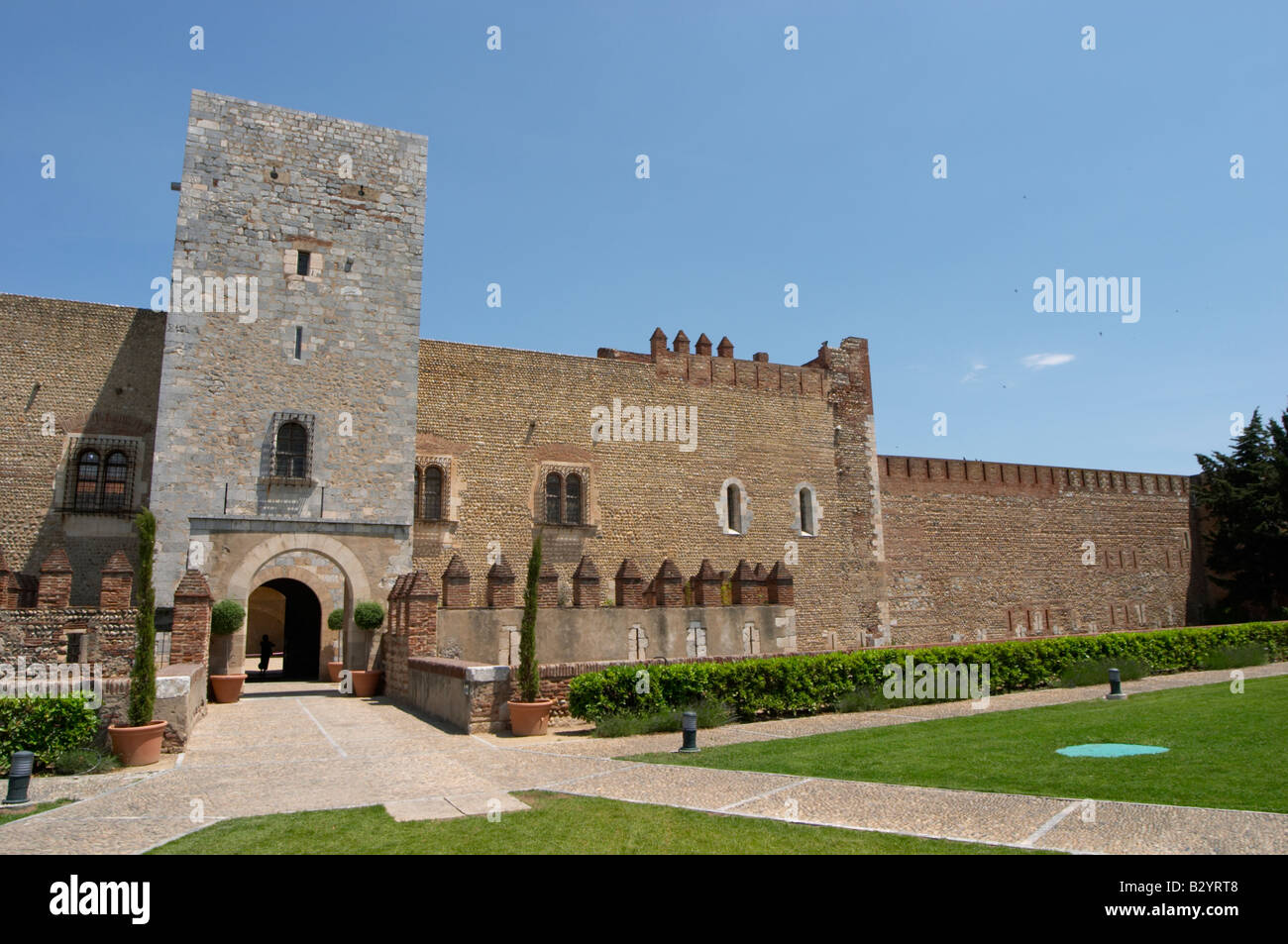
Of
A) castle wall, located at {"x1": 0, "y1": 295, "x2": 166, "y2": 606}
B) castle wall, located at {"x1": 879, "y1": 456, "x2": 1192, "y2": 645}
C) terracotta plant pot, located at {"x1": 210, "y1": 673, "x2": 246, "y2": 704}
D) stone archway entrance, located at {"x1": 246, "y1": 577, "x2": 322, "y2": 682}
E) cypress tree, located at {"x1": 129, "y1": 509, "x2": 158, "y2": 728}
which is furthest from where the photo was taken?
castle wall, located at {"x1": 879, "y1": 456, "x2": 1192, "y2": 645}

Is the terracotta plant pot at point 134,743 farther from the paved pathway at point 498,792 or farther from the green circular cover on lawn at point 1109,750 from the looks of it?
the green circular cover on lawn at point 1109,750

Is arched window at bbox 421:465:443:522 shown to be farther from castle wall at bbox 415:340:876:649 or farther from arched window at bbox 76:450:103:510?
arched window at bbox 76:450:103:510

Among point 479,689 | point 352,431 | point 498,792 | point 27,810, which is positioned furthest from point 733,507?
point 27,810

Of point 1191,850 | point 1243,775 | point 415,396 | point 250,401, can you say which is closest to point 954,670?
point 1243,775

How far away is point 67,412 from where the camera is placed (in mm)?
18391

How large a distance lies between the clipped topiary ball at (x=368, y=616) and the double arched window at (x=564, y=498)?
19.1 feet

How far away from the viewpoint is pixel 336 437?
60.3ft

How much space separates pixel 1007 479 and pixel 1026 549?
256 cm

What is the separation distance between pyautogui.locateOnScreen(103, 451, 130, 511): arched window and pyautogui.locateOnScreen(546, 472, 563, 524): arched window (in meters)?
9.49

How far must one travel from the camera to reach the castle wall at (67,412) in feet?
58.3

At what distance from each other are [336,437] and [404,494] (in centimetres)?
183

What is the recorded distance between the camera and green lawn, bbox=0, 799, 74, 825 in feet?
23.0

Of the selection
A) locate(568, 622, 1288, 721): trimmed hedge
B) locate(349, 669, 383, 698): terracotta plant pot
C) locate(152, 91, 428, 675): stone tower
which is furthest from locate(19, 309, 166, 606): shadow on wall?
locate(568, 622, 1288, 721): trimmed hedge
